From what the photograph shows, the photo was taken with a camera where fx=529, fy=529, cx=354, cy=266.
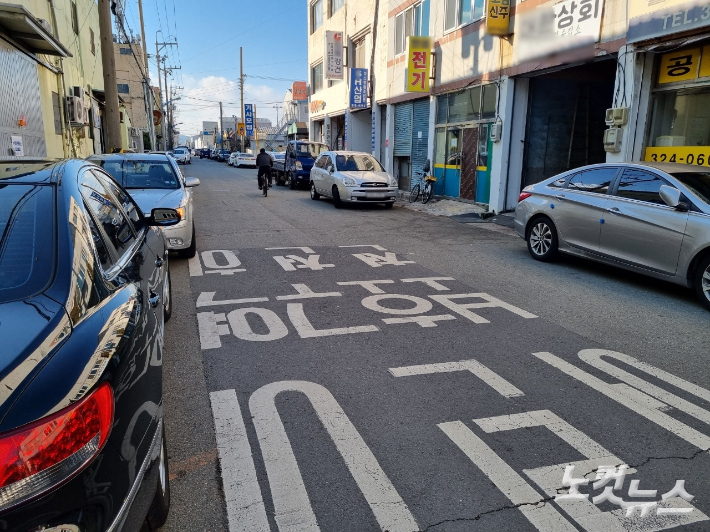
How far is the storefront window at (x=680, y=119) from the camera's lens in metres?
9.74

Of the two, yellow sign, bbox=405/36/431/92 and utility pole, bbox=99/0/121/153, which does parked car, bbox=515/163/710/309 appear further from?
utility pole, bbox=99/0/121/153

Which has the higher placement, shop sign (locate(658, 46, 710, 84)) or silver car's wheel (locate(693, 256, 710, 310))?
shop sign (locate(658, 46, 710, 84))

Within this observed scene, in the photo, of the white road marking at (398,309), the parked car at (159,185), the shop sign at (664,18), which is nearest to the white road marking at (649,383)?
the white road marking at (398,309)

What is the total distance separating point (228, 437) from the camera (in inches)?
127

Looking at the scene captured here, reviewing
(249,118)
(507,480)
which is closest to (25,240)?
(507,480)

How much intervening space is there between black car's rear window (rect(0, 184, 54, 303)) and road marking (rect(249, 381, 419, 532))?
5.05ft

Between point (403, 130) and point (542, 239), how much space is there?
13720 mm

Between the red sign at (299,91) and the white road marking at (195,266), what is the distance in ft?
157

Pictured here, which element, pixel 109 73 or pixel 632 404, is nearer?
pixel 632 404

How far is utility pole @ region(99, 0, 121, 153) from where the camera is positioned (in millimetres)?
14086

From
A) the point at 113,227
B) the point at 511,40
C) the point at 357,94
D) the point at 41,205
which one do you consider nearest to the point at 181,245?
the point at 113,227

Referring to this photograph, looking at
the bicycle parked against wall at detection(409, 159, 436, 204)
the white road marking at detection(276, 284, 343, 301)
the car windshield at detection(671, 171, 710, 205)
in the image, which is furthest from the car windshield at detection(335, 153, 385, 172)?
the car windshield at detection(671, 171, 710, 205)

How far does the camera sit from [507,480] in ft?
9.38

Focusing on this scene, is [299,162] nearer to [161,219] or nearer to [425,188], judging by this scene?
[425,188]
